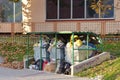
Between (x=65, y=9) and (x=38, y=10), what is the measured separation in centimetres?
175

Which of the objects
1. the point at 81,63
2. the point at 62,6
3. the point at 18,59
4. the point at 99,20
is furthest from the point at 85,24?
the point at 81,63

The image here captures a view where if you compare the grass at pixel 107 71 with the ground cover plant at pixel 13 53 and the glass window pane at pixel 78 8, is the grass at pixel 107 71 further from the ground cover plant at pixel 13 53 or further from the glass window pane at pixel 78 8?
the glass window pane at pixel 78 8

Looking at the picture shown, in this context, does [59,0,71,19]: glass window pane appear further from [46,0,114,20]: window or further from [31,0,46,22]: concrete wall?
[31,0,46,22]: concrete wall

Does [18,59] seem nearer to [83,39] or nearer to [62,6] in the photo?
[83,39]

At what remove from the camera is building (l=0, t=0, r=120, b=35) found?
75.8 ft

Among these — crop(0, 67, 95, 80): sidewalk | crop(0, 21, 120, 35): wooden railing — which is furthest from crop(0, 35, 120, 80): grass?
crop(0, 21, 120, 35): wooden railing

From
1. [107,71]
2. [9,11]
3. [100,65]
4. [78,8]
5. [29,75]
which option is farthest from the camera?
[9,11]

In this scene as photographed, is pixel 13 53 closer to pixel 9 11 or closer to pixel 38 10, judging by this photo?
pixel 38 10

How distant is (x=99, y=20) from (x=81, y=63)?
36.9 ft

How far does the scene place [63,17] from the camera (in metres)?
25.1

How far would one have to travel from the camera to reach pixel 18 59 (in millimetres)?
16156

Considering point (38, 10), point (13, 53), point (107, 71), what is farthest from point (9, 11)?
point (107, 71)

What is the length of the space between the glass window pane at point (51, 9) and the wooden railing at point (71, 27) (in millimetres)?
1016

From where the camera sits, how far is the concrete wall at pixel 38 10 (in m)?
25.2
